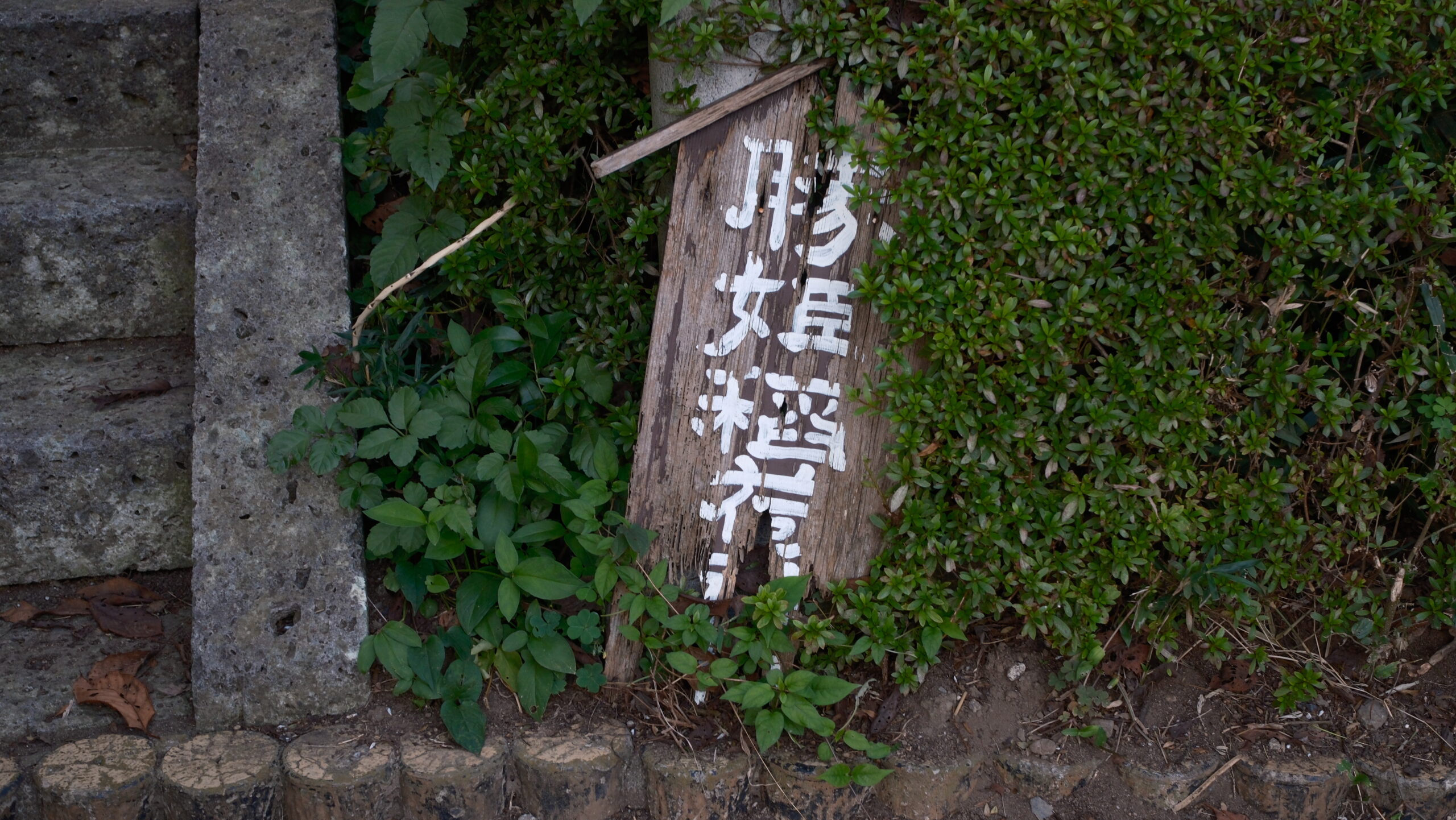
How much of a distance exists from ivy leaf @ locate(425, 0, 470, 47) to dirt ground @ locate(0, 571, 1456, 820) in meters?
1.43

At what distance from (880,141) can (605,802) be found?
171 cm

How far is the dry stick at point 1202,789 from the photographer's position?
218 cm

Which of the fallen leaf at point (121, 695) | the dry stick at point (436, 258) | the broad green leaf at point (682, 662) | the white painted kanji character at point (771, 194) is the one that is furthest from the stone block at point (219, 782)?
the white painted kanji character at point (771, 194)

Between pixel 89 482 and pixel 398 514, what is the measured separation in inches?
36.6

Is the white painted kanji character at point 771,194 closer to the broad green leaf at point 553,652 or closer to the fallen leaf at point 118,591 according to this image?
the broad green leaf at point 553,652

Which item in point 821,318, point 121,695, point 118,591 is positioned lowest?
point 121,695

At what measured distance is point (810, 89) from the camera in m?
2.24

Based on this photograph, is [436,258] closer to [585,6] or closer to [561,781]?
[585,6]

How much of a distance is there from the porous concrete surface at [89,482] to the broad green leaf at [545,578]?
1024mm

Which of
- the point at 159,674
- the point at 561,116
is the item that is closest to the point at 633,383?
the point at 561,116

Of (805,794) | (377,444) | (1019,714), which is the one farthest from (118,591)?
(1019,714)

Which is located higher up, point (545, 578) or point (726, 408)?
A: point (726, 408)

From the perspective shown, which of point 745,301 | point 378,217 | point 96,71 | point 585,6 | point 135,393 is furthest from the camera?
point 96,71

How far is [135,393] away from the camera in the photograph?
256 cm
